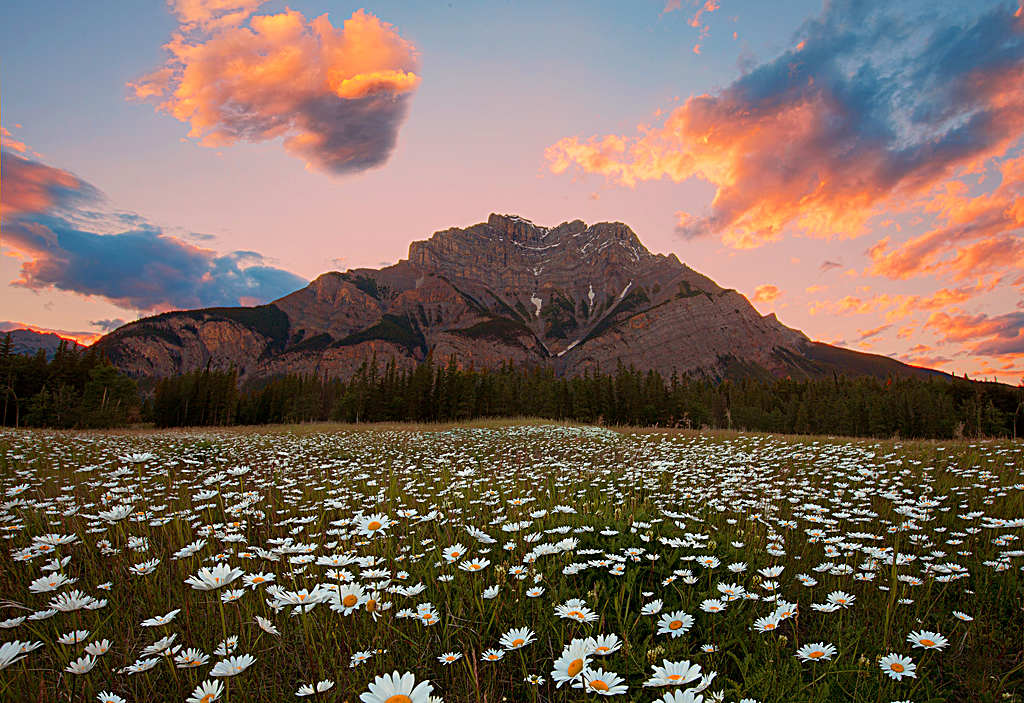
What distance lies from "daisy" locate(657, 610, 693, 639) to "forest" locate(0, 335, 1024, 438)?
46.8 m

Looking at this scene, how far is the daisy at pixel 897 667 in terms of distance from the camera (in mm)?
2260

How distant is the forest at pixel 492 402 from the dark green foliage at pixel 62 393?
0.52ft

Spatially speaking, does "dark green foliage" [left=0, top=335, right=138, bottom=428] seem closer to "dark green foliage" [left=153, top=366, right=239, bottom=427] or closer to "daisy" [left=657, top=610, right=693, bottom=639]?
"dark green foliage" [left=153, top=366, right=239, bottom=427]

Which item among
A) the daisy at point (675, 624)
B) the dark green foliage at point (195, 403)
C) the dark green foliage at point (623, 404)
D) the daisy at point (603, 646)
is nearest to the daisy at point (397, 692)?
the daisy at point (603, 646)

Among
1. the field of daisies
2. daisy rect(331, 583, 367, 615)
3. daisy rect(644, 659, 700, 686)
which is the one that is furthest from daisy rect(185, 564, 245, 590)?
daisy rect(644, 659, 700, 686)

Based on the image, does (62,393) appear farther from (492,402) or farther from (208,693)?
(492,402)

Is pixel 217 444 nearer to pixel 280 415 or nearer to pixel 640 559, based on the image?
pixel 640 559

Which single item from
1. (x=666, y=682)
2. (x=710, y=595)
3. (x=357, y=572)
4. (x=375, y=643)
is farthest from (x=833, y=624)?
(x=357, y=572)

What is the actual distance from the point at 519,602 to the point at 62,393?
48.4 metres

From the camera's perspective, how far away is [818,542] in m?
4.85

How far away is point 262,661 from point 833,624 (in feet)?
12.6

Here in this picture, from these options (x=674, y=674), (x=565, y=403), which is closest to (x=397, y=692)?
(x=674, y=674)

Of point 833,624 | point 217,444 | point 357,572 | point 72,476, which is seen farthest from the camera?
point 217,444

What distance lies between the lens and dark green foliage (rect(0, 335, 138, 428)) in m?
34.6
